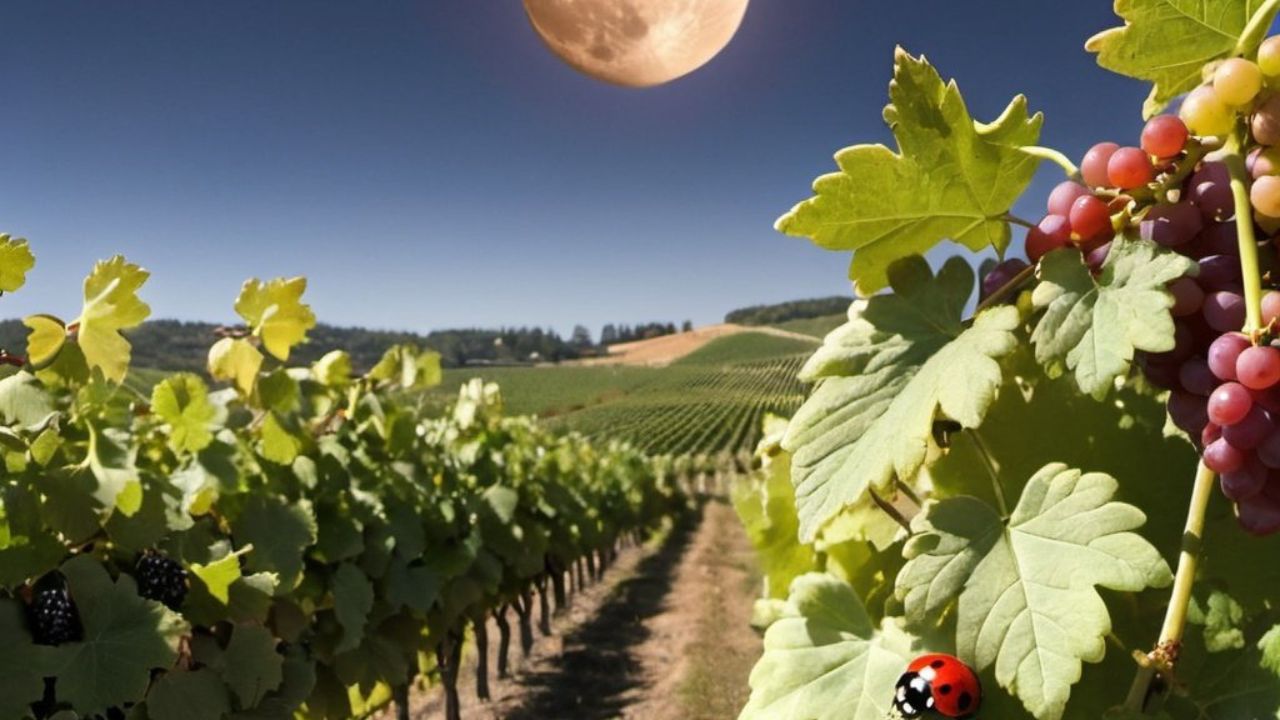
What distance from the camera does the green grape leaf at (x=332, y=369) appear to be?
11.7 feet

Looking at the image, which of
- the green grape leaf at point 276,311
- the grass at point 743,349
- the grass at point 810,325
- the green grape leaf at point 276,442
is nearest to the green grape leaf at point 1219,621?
the green grape leaf at point 276,311

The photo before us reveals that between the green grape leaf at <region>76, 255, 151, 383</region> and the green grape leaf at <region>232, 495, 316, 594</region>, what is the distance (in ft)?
4.47

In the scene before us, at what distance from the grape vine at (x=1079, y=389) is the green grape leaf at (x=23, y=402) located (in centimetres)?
118

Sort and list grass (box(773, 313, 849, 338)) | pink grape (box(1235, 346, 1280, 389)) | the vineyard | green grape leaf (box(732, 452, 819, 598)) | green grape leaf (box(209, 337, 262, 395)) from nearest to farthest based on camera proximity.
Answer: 1. pink grape (box(1235, 346, 1280, 389))
2. green grape leaf (box(732, 452, 819, 598))
3. green grape leaf (box(209, 337, 262, 395))
4. the vineyard
5. grass (box(773, 313, 849, 338))

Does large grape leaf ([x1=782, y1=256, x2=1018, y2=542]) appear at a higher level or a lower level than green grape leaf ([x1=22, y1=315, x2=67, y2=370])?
lower

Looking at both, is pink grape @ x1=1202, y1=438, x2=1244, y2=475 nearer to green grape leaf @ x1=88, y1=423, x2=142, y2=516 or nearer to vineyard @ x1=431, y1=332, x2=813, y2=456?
green grape leaf @ x1=88, y1=423, x2=142, y2=516

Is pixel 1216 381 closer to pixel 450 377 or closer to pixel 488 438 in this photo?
pixel 488 438

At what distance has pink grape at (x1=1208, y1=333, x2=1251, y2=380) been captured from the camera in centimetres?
68

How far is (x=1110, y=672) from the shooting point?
3.00 feet

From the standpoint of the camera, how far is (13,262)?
1315 millimetres

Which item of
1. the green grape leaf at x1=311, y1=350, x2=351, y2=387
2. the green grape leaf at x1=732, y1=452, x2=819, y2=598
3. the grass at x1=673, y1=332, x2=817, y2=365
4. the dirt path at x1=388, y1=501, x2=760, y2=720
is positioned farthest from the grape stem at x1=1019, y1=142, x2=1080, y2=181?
the grass at x1=673, y1=332, x2=817, y2=365

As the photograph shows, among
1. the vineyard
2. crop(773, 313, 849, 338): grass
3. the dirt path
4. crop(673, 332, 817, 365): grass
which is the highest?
crop(773, 313, 849, 338): grass

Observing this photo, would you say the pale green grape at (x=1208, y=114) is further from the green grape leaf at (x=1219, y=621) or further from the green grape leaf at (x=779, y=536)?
the green grape leaf at (x=779, y=536)

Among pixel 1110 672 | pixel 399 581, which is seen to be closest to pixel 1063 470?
pixel 1110 672
